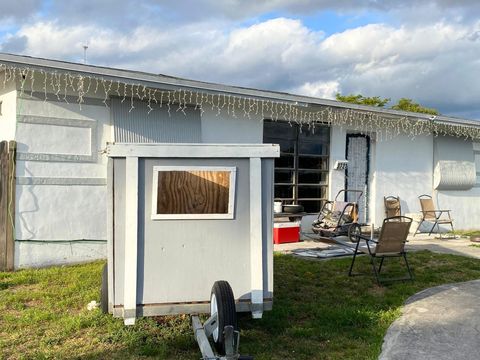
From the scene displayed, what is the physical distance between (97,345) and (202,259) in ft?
3.75

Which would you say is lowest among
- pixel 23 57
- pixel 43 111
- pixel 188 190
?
pixel 188 190

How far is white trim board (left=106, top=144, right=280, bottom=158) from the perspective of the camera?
12.2 feet

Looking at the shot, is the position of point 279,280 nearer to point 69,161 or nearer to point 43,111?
point 69,161

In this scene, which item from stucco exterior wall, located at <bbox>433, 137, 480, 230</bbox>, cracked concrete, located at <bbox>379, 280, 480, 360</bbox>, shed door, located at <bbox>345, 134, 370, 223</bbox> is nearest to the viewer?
cracked concrete, located at <bbox>379, 280, 480, 360</bbox>

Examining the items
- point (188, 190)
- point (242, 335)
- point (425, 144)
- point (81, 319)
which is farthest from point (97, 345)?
point (425, 144)

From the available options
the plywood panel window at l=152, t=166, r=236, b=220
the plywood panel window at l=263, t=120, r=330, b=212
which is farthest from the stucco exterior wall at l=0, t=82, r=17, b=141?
the plywood panel window at l=263, t=120, r=330, b=212

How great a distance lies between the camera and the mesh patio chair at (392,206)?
1088 centimetres

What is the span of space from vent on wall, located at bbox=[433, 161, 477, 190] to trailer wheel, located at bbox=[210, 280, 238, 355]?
948 cm

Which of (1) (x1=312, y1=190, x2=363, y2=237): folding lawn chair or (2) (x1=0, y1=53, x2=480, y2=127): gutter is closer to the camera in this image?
(2) (x1=0, y1=53, x2=480, y2=127): gutter

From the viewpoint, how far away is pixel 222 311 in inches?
135

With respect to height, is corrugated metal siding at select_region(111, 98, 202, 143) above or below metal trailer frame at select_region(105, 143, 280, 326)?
above

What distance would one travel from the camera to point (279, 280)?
6.02m

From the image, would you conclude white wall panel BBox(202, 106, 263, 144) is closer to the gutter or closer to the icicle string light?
the icicle string light

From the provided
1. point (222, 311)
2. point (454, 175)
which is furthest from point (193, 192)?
point (454, 175)
